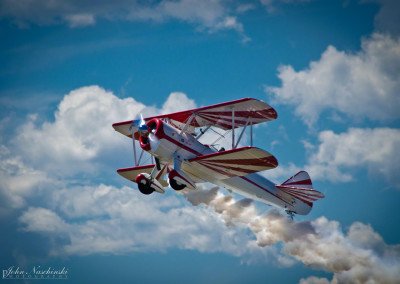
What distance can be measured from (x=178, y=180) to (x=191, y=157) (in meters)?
1.57

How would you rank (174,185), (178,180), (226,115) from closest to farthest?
(178,180) < (174,185) < (226,115)

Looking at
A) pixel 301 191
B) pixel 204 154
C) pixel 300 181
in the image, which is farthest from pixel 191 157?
pixel 300 181

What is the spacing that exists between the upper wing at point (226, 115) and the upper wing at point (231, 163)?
5.59 ft

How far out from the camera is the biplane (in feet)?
85.6

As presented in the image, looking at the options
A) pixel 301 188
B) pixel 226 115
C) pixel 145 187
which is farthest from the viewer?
pixel 301 188

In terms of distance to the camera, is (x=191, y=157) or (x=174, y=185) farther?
(x=191, y=157)

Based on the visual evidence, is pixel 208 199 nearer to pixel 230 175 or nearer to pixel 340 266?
pixel 230 175

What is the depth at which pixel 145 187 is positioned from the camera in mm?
27531

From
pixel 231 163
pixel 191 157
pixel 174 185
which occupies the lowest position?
pixel 174 185

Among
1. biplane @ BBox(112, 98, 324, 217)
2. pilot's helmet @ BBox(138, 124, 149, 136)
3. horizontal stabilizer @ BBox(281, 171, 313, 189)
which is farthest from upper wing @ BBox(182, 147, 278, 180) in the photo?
horizontal stabilizer @ BBox(281, 171, 313, 189)

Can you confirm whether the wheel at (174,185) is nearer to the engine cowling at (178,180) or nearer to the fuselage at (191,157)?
the engine cowling at (178,180)

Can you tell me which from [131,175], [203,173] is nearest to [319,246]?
[203,173]

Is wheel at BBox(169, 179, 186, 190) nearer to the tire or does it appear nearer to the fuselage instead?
the fuselage

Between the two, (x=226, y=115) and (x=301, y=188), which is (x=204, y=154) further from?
(x=301, y=188)
